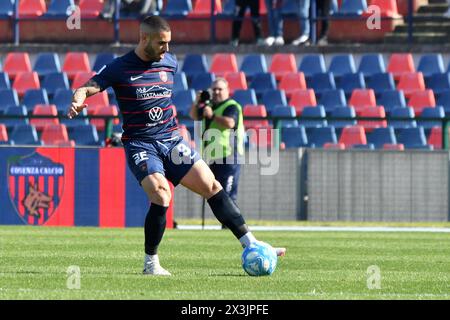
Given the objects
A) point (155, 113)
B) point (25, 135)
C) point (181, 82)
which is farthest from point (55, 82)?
point (155, 113)

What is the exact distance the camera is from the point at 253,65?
28078 mm

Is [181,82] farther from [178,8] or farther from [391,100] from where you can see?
[391,100]

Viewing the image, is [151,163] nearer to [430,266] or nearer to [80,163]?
[430,266]

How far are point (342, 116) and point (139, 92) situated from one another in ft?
44.5

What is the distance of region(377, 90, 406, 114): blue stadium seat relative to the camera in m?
26.2

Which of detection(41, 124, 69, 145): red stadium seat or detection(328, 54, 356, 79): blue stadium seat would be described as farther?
detection(328, 54, 356, 79): blue stadium seat

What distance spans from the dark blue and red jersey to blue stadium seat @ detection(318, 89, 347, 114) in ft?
48.8

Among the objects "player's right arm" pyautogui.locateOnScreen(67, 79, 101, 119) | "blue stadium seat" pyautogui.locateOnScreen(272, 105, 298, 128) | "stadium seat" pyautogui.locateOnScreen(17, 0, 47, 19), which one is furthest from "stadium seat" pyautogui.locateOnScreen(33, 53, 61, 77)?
"player's right arm" pyautogui.locateOnScreen(67, 79, 101, 119)

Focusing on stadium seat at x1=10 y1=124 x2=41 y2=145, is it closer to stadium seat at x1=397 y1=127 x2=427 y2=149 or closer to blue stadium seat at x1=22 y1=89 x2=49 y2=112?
blue stadium seat at x1=22 y1=89 x2=49 y2=112

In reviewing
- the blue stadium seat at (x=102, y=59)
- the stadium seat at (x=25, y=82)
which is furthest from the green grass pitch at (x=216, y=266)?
the blue stadium seat at (x=102, y=59)

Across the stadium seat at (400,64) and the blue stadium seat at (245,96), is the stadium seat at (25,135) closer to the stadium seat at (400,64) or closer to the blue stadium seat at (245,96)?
the blue stadium seat at (245,96)

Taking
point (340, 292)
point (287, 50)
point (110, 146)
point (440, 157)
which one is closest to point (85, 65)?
point (287, 50)

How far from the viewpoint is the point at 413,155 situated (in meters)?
23.3
